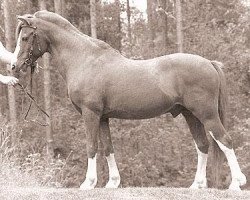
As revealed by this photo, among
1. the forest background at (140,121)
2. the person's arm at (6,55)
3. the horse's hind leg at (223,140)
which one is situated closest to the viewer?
the horse's hind leg at (223,140)

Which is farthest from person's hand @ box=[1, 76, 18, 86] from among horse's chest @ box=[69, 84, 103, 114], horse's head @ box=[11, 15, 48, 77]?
horse's chest @ box=[69, 84, 103, 114]

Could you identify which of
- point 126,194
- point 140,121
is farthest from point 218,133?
point 140,121

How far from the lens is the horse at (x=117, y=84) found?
6438 mm

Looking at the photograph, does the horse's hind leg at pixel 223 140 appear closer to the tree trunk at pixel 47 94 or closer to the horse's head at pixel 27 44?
the horse's head at pixel 27 44

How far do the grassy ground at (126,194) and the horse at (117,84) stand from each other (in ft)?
1.05

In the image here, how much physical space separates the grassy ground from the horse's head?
1624 millimetres

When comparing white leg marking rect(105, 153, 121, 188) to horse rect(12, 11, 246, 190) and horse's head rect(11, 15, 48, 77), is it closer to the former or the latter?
horse rect(12, 11, 246, 190)

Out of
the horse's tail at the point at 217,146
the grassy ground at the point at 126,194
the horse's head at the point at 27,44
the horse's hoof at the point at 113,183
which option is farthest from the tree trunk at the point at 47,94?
the horse's tail at the point at 217,146

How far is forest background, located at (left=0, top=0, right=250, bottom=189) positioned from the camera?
14.5 meters

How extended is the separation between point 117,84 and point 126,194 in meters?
1.39

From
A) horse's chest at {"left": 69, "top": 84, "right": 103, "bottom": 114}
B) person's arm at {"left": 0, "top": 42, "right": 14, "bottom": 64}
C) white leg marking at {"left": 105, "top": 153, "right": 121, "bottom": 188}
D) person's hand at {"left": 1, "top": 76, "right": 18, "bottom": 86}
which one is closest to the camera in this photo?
horse's chest at {"left": 69, "top": 84, "right": 103, "bottom": 114}

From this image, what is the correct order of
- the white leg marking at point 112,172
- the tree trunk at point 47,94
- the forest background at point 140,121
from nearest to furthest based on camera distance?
1. the white leg marking at point 112,172
2. the forest background at point 140,121
3. the tree trunk at point 47,94

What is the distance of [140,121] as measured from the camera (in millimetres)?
14781

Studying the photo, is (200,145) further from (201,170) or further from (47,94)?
(47,94)
